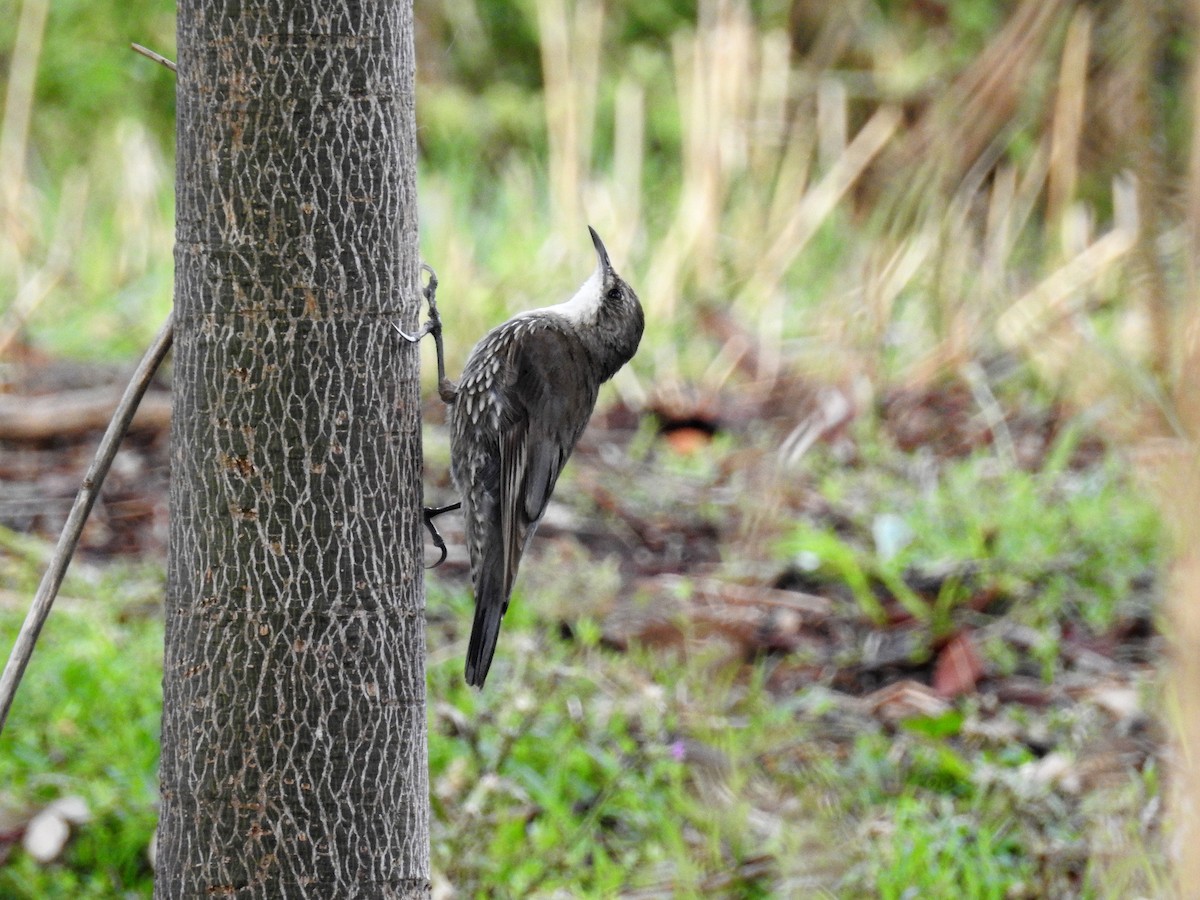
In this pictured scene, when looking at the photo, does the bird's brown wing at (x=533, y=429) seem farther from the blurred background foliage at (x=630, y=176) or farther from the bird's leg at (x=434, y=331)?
the blurred background foliage at (x=630, y=176)

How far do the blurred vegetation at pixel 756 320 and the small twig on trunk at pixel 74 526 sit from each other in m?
0.85

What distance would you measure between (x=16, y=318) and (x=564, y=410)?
360 cm

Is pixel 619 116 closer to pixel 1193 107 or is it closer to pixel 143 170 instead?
pixel 143 170

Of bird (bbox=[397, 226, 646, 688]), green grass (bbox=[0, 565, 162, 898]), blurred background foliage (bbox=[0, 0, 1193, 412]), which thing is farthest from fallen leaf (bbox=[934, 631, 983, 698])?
green grass (bbox=[0, 565, 162, 898])

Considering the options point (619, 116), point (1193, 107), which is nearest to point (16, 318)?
point (619, 116)

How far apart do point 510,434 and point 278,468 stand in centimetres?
108

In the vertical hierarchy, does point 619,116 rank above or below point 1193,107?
below

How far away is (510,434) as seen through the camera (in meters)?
2.92

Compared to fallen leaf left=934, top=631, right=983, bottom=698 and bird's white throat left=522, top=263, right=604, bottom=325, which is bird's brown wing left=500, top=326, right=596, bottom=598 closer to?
bird's white throat left=522, top=263, right=604, bottom=325

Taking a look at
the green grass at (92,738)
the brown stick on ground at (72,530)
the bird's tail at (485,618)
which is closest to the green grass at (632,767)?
the green grass at (92,738)

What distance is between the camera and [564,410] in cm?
300

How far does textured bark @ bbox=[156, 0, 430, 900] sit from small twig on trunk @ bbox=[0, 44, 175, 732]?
0.07m

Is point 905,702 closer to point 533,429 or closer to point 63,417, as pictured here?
point 533,429

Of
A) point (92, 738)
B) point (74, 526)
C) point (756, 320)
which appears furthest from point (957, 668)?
point (74, 526)
